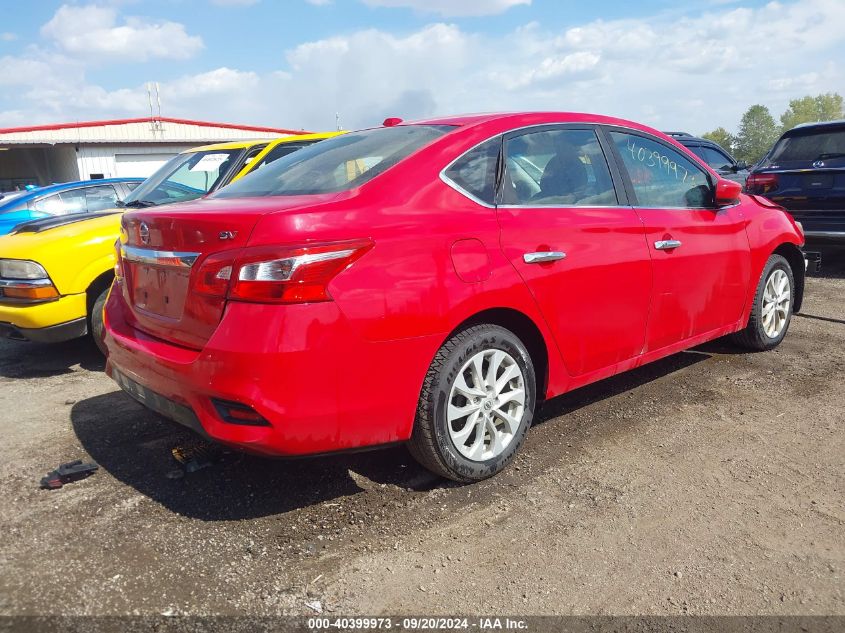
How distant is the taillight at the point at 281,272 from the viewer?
251 centimetres

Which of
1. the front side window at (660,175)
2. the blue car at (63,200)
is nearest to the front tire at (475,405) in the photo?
the front side window at (660,175)

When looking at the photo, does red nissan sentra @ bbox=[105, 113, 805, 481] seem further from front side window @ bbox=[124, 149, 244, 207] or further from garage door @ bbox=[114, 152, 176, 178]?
garage door @ bbox=[114, 152, 176, 178]

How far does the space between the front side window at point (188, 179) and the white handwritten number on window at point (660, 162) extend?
146 inches

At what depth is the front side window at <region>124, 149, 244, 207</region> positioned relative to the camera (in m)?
6.10

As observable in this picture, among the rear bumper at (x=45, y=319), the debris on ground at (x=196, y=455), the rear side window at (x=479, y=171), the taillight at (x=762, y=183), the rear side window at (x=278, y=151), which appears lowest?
the debris on ground at (x=196, y=455)

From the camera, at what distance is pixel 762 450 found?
3484 mm

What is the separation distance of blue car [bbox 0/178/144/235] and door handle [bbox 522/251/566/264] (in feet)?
23.3

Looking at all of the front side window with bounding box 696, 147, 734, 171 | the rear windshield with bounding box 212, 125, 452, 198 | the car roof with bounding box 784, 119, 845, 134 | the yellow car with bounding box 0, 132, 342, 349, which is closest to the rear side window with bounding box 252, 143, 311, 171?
the yellow car with bounding box 0, 132, 342, 349

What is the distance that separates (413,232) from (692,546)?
1.65m

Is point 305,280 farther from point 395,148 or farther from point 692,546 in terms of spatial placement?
point 692,546

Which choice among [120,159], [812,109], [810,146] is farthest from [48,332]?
[812,109]

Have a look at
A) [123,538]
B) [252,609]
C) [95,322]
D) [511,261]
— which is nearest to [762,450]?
[511,261]

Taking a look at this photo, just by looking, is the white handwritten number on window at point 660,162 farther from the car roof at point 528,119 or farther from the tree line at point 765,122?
the tree line at point 765,122

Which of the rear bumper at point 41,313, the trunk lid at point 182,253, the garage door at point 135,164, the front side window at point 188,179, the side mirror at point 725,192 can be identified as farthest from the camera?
the garage door at point 135,164
